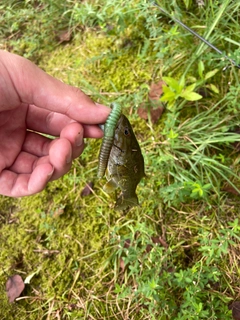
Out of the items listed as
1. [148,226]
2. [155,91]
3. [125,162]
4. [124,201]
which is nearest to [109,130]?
[125,162]

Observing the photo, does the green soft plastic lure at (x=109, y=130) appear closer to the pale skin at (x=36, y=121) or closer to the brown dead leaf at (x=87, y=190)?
the pale skin at (x=36, y=121)

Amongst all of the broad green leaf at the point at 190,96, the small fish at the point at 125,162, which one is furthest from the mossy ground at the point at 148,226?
the small fish at the point at 125,162

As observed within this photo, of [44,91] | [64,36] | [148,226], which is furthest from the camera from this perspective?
[64,36]

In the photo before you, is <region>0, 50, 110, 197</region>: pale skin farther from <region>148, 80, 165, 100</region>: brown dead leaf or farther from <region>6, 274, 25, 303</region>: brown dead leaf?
<region>148, 80, 165, 100</region>: brown dead leaf

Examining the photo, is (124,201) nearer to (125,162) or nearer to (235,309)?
(125,162)

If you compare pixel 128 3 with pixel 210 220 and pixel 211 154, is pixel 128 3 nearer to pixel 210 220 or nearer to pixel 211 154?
pixel 211 154
